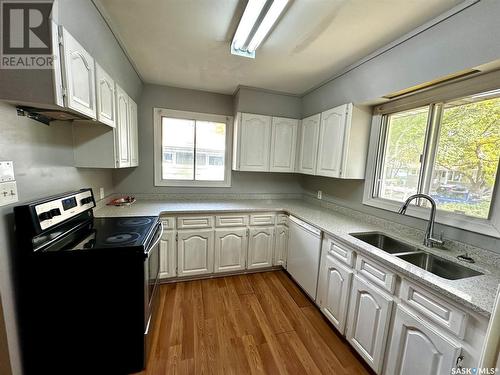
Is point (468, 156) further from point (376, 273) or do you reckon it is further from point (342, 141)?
point (376, 273)

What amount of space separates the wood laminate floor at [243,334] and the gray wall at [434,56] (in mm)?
2147

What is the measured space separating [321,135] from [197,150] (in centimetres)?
169

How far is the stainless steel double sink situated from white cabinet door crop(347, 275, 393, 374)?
12.7 inches

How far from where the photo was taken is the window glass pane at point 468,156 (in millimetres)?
1380

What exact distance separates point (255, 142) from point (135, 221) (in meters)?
1.72

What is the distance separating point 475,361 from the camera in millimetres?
918

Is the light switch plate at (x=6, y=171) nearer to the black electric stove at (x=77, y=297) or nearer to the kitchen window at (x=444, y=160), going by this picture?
the black electric stove at (x=77, y=297)

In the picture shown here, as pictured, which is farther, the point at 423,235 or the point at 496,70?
the point at 423,235

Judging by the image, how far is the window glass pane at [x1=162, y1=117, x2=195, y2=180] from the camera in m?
2.86

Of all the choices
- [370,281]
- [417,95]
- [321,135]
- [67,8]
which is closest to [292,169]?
[321,135]

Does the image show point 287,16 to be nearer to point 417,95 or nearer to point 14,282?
point 417,95

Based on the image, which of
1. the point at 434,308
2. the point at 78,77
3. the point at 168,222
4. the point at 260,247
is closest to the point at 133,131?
the point at 168,222

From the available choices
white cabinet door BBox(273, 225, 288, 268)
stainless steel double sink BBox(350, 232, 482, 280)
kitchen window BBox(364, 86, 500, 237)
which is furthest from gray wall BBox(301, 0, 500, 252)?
white cabinet door BBox(273, 225, 288, 268)

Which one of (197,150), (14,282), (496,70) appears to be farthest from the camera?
(197,150)
